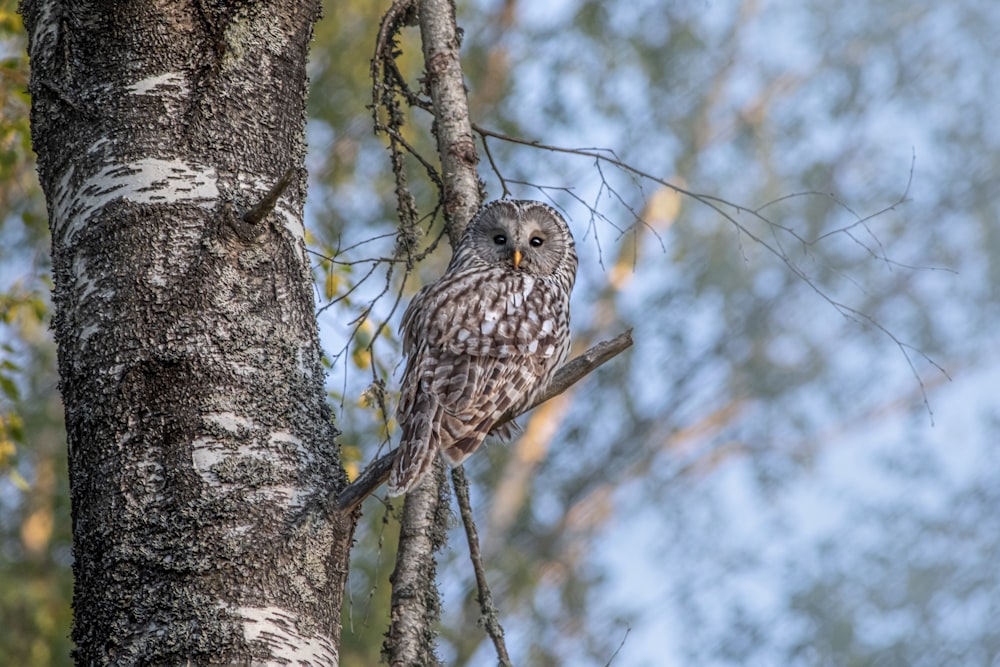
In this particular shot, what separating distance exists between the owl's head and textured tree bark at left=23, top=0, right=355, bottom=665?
1.24m

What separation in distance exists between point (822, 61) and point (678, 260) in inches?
144

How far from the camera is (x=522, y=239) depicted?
3.95 metres

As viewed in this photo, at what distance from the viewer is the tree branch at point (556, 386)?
2273 millimetres

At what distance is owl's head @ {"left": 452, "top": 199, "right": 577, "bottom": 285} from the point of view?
3.81 metres

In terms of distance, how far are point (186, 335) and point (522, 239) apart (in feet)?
6.12

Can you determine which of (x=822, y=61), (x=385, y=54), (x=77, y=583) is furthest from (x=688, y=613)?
(x=77, y=583)

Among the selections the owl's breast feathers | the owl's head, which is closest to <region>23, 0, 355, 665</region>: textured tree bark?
the owl's breast feathers

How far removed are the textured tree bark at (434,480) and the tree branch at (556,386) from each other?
311 mm

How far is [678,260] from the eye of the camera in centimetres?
1169

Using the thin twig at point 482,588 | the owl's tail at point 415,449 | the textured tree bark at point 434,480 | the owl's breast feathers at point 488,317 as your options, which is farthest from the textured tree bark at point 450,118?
the thin twig at point 482,588

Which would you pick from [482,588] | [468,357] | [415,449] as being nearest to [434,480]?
[415,449]

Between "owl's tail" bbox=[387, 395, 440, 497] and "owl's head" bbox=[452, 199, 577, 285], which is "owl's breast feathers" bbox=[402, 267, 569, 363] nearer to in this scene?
"owl's head" bbox=[452, 199, 577, 285]

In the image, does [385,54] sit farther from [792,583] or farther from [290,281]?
[792,583]

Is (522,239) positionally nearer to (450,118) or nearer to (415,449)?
(450,118)
